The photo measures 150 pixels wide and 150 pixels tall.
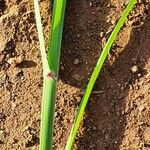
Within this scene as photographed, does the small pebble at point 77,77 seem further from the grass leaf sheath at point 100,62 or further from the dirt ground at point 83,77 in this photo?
the grass leaf sheath at point 100,62

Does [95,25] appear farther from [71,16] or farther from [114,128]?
[114,128]

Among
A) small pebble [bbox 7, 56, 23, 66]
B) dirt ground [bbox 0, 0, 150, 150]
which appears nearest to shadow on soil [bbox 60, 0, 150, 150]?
dirt ground [bbox 0, 0, 150, 150]

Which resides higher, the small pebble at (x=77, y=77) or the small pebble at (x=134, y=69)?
the small pebble at (x=134, y=69)

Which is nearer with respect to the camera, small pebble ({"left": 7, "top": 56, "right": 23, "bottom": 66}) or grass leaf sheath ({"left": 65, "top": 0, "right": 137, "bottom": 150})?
grass leaf sheath ({"left": 65, "top": 0, "right": 137, "bottom": 150})

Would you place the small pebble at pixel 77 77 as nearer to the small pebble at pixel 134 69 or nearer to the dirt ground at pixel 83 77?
the dirt ground at pixel 83 77

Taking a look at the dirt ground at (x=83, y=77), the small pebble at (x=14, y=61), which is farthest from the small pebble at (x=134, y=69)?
the small pebble at (x=14, y=61)

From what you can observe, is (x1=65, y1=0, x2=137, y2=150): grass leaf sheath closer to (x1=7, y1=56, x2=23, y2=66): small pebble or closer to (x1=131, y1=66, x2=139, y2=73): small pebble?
(x1=131, y1=66, x2=139, y2=73): small pebble

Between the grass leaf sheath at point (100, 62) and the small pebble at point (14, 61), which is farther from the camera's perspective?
the small pebble at point (14, 61)

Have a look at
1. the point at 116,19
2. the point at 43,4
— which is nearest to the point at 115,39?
the point at 116,19
